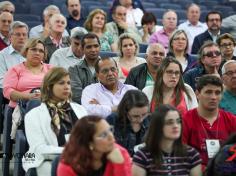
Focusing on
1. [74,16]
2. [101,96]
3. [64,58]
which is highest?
[74,16]

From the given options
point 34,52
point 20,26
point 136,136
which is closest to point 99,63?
point 34,52

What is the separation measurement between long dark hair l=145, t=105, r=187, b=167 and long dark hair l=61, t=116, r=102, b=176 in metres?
0.43

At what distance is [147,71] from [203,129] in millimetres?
1631

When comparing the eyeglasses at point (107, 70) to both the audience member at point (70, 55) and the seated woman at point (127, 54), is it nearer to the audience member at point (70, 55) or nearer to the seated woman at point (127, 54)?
the seated woman at point (127, 54)

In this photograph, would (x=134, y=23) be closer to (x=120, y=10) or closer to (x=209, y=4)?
(x=120, y=10)

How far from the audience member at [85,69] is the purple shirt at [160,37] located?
231 cm

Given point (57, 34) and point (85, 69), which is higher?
point (57, 34)

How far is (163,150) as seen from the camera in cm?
429

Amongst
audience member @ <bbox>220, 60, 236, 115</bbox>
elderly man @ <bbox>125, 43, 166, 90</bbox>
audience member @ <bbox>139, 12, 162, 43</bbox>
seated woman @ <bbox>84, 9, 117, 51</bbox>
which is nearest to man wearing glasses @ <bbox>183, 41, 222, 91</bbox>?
elderly man @ <bbox>125, 43, 166, 90</bbox>

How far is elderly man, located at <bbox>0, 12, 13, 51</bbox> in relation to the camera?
8.12 meters

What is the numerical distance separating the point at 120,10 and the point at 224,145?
5129mm

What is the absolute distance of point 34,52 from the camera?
21.1 feet

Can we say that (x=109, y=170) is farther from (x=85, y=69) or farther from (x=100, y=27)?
(x=100, y=27)

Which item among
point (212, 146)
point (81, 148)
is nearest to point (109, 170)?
point (81, 148)
